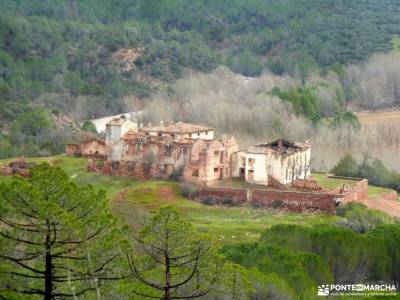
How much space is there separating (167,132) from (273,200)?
8280 millimetres

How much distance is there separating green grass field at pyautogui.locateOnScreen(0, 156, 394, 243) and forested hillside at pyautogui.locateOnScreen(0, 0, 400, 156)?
17.5 meters

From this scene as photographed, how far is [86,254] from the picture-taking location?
2112cm

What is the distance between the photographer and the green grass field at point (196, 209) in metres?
44.3

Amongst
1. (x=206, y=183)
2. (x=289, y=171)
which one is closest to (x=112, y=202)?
(x=206, y=183)

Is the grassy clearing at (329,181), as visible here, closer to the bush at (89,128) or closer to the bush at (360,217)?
the bush at (360,217)

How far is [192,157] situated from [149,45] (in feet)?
198

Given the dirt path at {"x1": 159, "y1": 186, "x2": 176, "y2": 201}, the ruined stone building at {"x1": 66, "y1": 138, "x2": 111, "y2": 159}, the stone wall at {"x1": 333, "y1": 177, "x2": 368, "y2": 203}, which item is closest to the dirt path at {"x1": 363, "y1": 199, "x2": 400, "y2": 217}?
the stone wall at {"x1": 333, "y1": 177, "x2": 368, "y2": 203}

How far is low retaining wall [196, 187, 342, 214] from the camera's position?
4878 cm

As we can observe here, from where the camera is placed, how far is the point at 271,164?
50562mm

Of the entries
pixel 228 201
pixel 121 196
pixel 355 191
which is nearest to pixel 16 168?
pixel 121 196

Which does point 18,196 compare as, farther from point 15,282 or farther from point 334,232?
point 334,232

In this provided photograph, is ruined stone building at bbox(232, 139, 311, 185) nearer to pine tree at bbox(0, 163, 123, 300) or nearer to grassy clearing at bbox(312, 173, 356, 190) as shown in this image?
grassy clearing at bbox(312, 173, 356, 190)

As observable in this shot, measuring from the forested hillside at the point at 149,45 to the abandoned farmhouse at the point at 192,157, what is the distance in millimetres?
15409

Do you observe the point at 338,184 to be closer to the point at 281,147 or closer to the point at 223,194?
the point at 281,147
